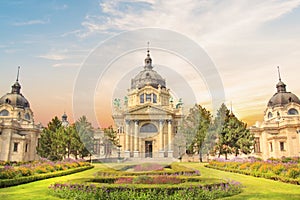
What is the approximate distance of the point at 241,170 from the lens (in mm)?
22312

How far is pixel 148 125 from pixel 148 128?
25.5 inches

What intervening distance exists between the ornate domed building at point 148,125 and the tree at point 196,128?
22.3 ft

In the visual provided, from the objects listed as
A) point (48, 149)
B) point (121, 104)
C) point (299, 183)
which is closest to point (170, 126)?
point (121, 104)

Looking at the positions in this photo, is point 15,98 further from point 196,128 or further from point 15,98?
point 196,128

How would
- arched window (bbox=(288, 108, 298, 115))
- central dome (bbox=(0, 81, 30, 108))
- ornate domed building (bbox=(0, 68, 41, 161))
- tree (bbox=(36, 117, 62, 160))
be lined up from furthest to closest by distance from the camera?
central dome (bbox=(0, 81, 30, 108)), arched window (bbox=(288, 108, 298, 115)), ornate domed building (bbox=(0, 68, 41, 161)), tree (bbox=(36, 117, 62, 160))

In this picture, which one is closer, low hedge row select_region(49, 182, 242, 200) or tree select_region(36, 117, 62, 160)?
low hedge row select_region(49, 182, 242, 200)

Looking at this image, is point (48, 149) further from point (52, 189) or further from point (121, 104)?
point (52, 189)

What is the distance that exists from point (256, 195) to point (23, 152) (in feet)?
146

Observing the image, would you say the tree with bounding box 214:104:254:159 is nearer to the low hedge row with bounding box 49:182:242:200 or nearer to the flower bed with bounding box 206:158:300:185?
the flower bed with bounding box 206:158:300:185

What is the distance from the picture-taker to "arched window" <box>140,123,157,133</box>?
51062mm

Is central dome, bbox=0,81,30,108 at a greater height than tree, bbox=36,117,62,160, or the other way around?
central dome, bbox=0,81,30,108

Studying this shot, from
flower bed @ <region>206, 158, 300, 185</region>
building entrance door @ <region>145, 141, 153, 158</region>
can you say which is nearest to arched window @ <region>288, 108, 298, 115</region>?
building entrance door @ <region>145, 141, 153, 158</region>

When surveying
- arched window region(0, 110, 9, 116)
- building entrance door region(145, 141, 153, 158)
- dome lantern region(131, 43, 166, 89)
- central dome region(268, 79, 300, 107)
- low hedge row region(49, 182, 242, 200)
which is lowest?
low hedge row region(49, 182, 242, 200)

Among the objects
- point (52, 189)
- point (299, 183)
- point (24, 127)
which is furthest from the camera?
point (24, 127)
